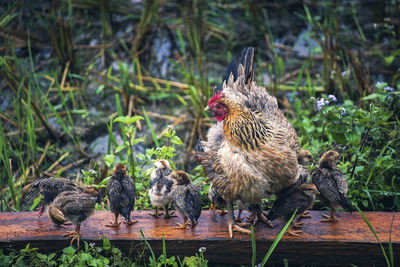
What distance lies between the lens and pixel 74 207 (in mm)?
3566

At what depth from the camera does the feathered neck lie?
354 cm

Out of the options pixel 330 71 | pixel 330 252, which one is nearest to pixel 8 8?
pixel 330 71

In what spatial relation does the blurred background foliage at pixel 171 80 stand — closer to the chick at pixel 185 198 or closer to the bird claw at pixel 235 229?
the chick at pixel 185 198

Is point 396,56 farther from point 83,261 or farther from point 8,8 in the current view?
point 8,8

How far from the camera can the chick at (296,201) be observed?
3.61 metres

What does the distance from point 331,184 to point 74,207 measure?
2063 millimetres

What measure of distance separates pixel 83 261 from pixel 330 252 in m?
1.94

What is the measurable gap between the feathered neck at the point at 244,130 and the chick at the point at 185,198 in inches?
20.6

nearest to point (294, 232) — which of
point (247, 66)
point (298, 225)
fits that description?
point (298, 225)

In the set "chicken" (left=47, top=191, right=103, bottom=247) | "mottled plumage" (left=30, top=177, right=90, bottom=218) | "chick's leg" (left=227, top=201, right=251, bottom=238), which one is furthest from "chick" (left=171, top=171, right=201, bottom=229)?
"mottled plumage" (left=30, top=177, right=90, bottom=218)

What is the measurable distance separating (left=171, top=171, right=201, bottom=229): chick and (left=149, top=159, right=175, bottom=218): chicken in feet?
0.35

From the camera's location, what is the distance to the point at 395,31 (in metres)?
6.81

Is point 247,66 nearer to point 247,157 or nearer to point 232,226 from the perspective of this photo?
point 247,157

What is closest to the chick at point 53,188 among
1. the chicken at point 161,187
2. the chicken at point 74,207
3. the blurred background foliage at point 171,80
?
the chicken at point 74,207
